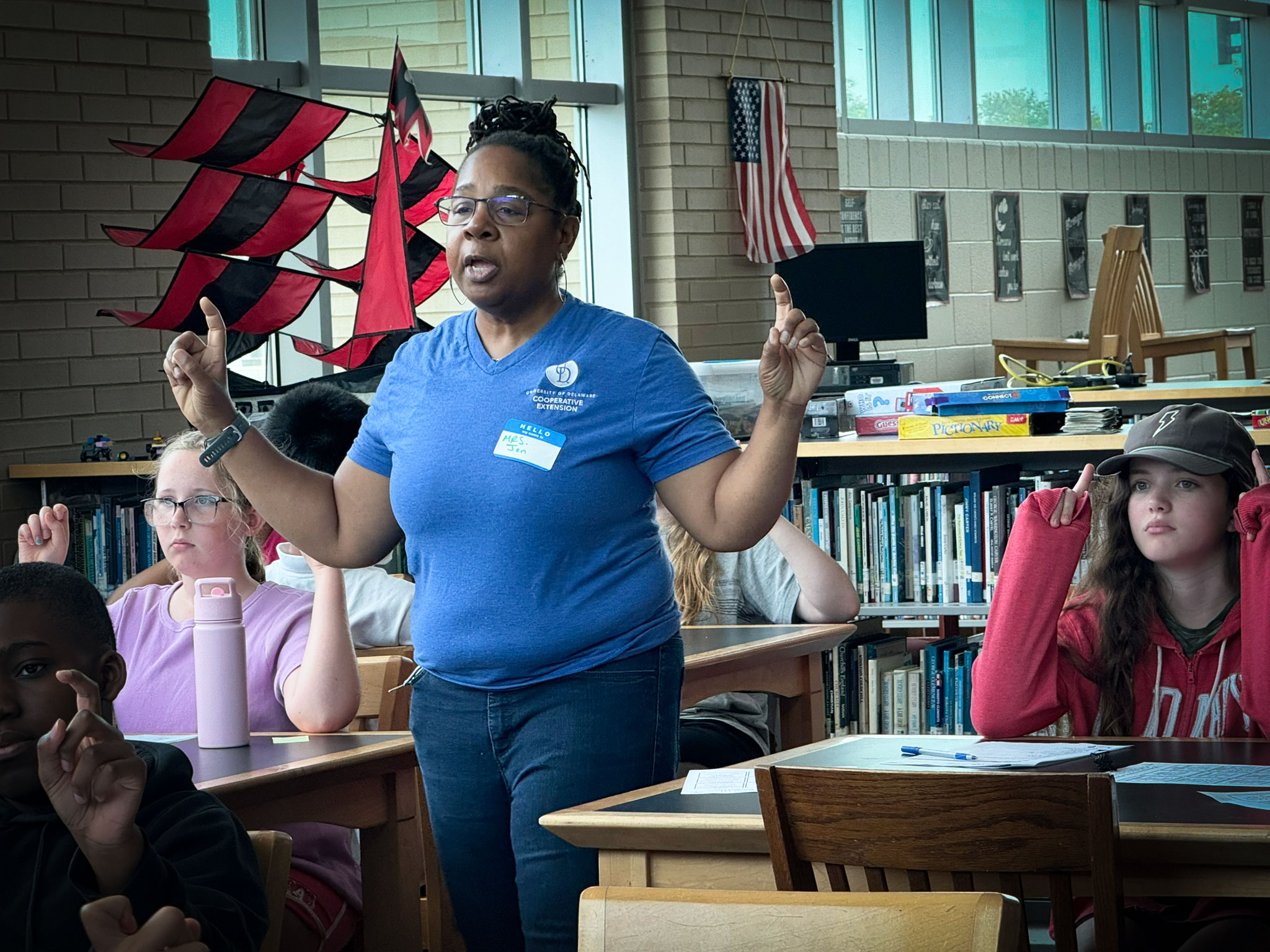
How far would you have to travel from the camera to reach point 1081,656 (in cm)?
295

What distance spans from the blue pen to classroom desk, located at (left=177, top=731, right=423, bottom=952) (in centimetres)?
78

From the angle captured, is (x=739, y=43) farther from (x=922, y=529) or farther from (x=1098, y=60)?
(x=1098, y=60)

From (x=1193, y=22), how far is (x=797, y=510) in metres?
10.6

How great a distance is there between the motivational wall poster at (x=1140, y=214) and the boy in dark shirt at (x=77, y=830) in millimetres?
11955

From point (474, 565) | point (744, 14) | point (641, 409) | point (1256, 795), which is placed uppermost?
point (744, 14)

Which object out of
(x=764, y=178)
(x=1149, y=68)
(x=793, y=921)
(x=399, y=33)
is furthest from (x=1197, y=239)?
(x=793, y=921)

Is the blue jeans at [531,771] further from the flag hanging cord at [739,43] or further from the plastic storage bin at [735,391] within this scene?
the flag hanging cord at [739,43]

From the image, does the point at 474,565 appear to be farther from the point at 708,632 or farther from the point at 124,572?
the point at 124,572

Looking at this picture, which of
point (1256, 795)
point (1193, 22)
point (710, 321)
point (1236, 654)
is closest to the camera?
point (1256, 795)

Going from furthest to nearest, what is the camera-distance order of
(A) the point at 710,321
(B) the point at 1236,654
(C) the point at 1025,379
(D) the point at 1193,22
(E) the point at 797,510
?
(D) the point at 1193,22 → (A) the point at 710,321 → (C) the point at 1025,379 → (E) the point at 797,510 → (B) the point at 1236,654

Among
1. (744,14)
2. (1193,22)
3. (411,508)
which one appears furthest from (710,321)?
(1193,22)

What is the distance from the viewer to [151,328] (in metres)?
6.46

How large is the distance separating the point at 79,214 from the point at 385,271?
1199mm

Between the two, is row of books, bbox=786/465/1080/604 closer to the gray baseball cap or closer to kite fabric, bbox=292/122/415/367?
the gray baseball cap
